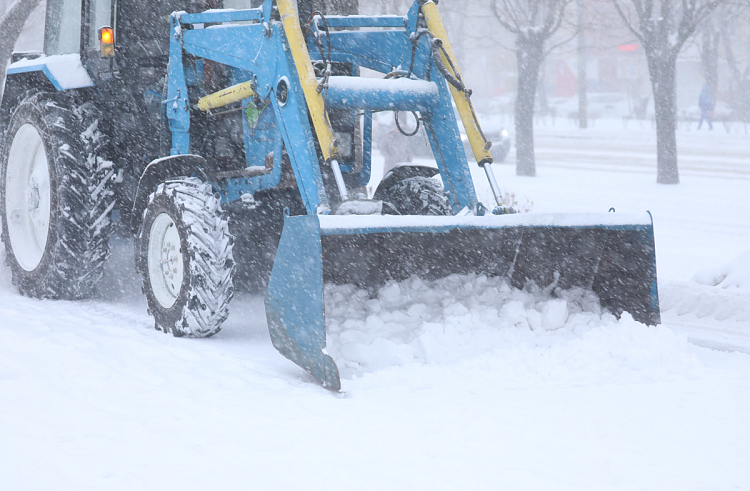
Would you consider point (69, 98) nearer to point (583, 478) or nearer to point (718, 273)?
point (583, 478)

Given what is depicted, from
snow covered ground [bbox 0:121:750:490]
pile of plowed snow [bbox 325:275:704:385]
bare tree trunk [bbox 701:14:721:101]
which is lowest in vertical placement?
snow covered ground [bbox 0:121:750:490]

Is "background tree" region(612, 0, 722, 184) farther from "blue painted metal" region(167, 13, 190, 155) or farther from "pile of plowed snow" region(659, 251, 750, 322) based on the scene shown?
"blue painted metal" region(167, 13, 190, 155)

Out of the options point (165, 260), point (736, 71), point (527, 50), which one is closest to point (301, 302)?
point (165, 260)

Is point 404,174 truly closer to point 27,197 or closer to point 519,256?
point 519,256

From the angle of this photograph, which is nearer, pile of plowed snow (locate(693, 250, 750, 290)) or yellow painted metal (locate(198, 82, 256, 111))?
yellow painted metal (locate(198, 82, 256, 111))

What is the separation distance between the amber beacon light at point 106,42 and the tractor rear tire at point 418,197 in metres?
2.06

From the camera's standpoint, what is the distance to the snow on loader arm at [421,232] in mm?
3770

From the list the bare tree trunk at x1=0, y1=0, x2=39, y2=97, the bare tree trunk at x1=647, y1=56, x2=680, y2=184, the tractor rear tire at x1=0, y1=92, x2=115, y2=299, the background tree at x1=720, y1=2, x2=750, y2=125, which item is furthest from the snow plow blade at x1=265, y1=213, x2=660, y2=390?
the background tree at x1=720, y1=2, x2=750, y2=125

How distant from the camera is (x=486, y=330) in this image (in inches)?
160

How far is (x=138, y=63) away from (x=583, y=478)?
4278 millimetres

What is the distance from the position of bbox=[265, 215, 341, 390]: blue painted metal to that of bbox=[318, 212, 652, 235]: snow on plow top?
125mm

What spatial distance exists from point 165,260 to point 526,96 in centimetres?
1148

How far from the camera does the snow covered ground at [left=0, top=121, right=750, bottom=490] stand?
2736 millimetres

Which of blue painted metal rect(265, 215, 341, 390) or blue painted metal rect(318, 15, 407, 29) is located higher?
blue painted metal rect(318, 15, 407, 29)
